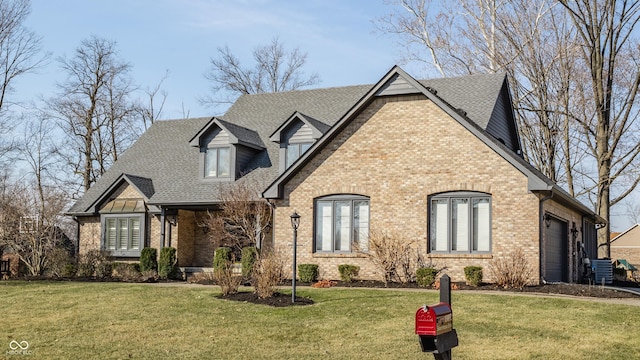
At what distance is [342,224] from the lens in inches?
903

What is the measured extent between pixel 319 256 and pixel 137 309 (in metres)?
7.85

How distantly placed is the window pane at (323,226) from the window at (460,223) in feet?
11.1

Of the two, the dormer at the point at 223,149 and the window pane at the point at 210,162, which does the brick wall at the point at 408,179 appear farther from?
the window pane at the point at 210,162

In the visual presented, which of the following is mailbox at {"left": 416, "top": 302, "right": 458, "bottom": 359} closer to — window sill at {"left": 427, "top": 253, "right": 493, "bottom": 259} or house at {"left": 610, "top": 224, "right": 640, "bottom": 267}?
window sill at {"left": 427, "top": 253, "right": 493, "bottom": 259}

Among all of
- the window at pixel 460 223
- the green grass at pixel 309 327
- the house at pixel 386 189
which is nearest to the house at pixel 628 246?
the house at pixel 386 189

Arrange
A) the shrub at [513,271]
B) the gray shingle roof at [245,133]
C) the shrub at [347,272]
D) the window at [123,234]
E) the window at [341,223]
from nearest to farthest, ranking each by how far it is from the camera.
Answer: the shrub at [513,271], the shrub at [347,272], the window at [341,223], the gray shingle roof at [245,133], the window at [123,234]

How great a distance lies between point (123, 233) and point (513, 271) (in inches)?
650

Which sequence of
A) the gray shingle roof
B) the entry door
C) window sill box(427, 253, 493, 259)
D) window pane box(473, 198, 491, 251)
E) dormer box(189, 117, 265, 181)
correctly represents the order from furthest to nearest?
dormer box(189, 117, 265, 181)
the gray shingle roof
the entry door
window pane box(473, 198, 491, 251)
window sill box(427, 253, 493, 259)

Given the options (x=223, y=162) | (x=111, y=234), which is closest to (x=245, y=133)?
(x=223, y=162)

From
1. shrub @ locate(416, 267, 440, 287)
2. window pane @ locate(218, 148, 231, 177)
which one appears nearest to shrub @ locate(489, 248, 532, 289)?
shrub @ locate(416, 267, 440, 287)

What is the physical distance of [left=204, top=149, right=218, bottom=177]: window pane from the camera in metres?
28.6

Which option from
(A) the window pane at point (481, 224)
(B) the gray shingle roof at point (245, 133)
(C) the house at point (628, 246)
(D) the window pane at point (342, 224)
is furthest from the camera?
(C) the house at point (628, 246)

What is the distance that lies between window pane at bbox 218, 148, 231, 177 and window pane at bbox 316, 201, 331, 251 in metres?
6.23

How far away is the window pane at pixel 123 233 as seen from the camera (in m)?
29.2
